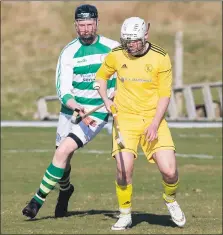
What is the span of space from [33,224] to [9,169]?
8.87 metres

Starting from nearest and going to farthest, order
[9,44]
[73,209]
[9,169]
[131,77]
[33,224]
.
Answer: [131,77] → [33,224] → [73,209] → [9,169] → [9,44]

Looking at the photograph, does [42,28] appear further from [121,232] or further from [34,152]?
[121,232]

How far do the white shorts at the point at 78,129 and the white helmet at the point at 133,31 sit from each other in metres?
1.52

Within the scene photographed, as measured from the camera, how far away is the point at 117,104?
12.0m

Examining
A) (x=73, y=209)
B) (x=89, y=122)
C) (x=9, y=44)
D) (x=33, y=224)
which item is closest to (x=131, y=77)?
(x=89, y=122)

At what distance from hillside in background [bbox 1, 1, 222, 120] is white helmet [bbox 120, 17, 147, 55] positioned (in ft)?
101

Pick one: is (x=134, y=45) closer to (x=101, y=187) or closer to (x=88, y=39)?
(x=88, y=39)

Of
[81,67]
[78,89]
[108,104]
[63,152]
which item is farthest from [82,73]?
[108,104]

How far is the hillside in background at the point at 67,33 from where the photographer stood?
A: 1758 inches

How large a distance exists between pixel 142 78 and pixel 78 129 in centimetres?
146

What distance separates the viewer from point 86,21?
12.6 meters

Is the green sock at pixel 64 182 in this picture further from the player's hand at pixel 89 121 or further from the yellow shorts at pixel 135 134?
the yellow shorts at pixel 135 134

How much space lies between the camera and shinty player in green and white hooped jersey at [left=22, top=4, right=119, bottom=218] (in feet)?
41.7

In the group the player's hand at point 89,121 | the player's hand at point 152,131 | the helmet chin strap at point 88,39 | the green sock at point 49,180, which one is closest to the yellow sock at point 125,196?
the player's hand at point 152,131
